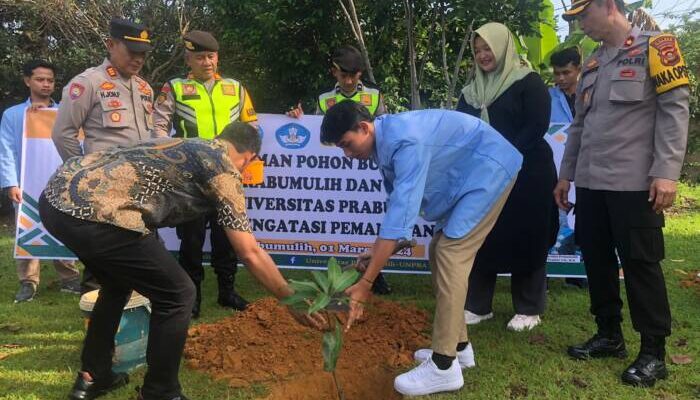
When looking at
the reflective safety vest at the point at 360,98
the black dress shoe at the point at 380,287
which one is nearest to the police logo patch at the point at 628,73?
the reflective safety vest at the point at 360,98

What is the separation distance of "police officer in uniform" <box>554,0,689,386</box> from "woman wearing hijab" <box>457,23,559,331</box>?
40 centimetres

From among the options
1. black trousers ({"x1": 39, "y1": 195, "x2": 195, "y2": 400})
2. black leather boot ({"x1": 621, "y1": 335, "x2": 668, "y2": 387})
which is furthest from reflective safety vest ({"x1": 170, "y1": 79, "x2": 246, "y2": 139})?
black leather boot ({"x1": 621, "y1": 335, "x2": 668, "y2": 387})

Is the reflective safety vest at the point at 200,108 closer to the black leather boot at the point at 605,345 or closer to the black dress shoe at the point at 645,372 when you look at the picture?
the black leather boot at the point at 605,345

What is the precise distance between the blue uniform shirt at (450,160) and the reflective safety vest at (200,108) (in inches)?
64.4

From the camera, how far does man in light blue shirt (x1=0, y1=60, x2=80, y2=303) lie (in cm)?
450

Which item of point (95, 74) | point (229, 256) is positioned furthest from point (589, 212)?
point (95, 74)

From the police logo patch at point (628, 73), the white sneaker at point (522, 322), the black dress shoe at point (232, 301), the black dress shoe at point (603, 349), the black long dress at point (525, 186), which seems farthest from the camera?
the black dress shoe at point (232, 301)

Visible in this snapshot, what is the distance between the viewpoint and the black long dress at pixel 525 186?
135 inches

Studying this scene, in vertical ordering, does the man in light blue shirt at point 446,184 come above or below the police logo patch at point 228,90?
below

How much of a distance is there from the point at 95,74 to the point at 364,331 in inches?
94.3

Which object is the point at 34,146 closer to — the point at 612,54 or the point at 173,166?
the point at 173,166

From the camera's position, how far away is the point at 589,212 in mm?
3121

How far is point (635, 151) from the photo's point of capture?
285cm

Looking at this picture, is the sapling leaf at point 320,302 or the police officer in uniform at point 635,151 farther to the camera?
the police officer in uniform at point 635,151
